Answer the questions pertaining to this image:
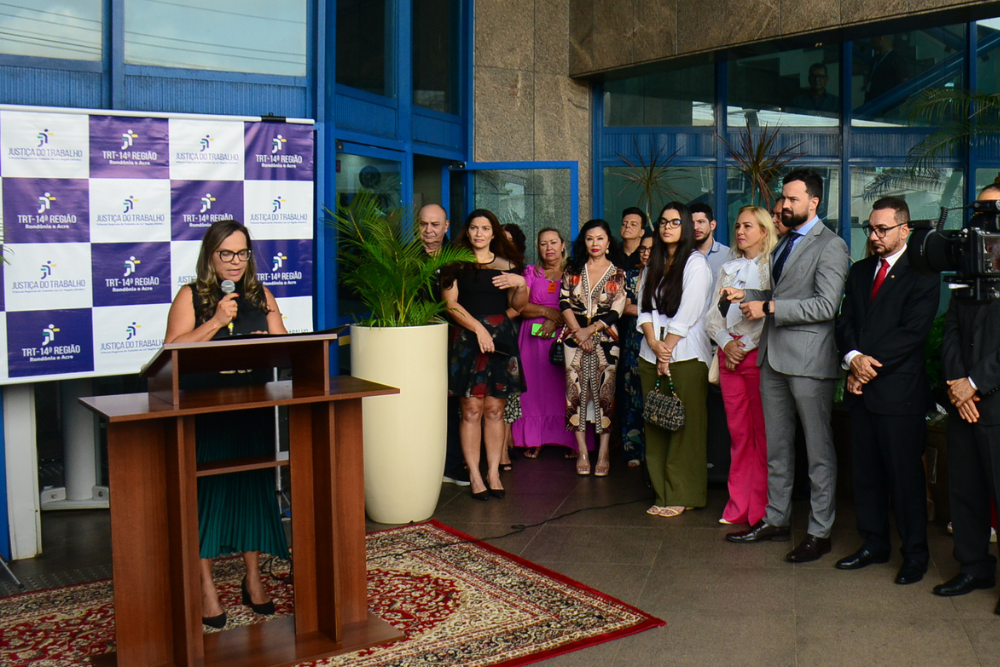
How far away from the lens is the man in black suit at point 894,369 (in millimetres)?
3875

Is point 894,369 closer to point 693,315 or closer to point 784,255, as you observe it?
point 784,255

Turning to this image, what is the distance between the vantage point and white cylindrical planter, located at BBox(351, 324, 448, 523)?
4918 mm

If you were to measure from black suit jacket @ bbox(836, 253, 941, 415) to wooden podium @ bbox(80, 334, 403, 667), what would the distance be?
209cm

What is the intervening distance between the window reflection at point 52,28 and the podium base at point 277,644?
3.03 m

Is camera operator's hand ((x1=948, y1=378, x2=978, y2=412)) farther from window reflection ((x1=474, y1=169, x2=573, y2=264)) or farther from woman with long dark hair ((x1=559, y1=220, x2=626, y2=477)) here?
window reflection ((x1=474, y1=169, x2=573, y2=264))

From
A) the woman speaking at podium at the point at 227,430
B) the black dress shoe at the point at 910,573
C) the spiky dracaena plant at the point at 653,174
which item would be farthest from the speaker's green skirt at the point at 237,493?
the spiky dracaena plant at the point at 653,174

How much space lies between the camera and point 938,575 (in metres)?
4.00

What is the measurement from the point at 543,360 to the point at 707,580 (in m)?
2.81

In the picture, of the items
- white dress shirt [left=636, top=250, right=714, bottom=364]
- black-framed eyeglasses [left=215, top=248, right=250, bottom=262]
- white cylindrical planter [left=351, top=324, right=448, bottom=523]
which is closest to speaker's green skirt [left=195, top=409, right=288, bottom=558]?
black-framed eyeglasses [left=215, top=248, right=250, bottom=262]

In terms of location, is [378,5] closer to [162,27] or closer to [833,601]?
[162,27]

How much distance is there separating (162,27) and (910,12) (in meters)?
4.46

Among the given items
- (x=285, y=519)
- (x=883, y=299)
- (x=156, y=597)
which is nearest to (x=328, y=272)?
(x=285, y=519)

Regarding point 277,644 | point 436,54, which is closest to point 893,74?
point 436,54

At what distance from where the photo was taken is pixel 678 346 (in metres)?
4.95
